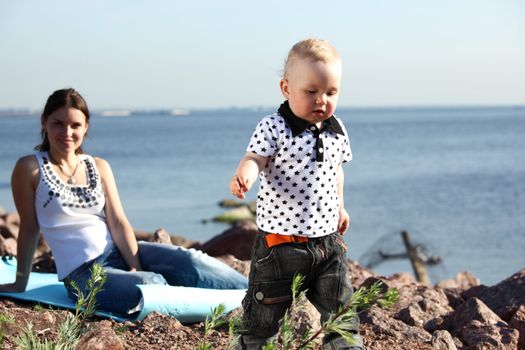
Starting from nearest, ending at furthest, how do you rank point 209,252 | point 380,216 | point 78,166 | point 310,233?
point 310,233
point 78,166
point 209,252
point 380,216

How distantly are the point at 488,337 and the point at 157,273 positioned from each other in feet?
6.94

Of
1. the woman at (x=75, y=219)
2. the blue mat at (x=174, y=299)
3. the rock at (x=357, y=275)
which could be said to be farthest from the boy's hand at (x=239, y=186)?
the rock at (x=357, y=275)

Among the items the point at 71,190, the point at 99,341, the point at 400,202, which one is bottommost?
the point at 400,202

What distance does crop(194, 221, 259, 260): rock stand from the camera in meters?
8.22

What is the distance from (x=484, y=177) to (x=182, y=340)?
32.1 metres

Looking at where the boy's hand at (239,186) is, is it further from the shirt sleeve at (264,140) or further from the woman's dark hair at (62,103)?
the woman's dark hair at (62,103)

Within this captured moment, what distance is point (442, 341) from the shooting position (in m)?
4.92

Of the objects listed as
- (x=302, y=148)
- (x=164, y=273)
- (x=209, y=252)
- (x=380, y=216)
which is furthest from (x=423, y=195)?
(x=302, y=148)

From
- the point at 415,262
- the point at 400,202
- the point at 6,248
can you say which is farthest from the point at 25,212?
the point at 400,202

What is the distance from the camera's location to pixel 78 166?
239 inches

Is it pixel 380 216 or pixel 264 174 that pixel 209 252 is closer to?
pixel 264 174

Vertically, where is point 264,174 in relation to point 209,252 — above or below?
above

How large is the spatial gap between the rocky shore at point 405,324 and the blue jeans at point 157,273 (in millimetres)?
298

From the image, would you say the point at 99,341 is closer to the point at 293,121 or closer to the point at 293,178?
the point at 293,178
